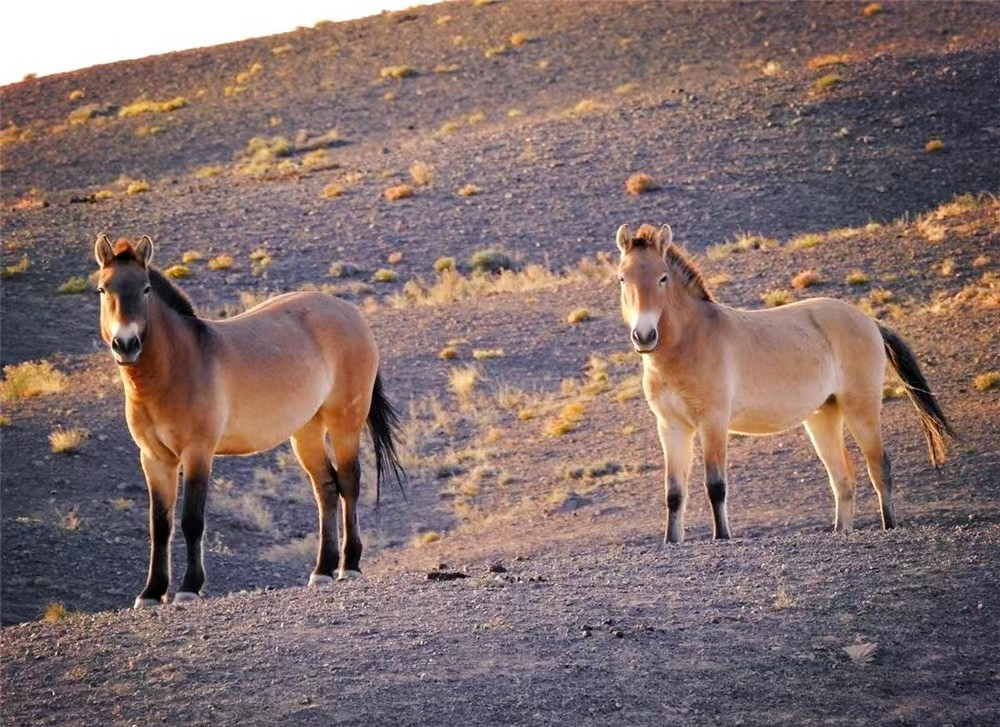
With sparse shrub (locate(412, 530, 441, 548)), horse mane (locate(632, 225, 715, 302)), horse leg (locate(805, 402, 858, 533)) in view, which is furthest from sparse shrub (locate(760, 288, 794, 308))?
horse mane (locate(632, 225, 715, 302))

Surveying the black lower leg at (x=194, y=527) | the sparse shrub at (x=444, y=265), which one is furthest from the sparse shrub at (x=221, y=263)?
the black lower leg at (x=194, y=527)

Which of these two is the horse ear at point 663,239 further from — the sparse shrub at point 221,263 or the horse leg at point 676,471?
A: the sparse shrub at point 221,263

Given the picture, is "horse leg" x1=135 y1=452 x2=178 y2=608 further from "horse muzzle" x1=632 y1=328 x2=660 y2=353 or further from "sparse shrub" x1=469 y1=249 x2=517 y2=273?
"sparse shrub" x1=469 y1=249 x2=517 y2=273

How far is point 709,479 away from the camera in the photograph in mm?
11562

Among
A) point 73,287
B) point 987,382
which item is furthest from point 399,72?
point 987,382

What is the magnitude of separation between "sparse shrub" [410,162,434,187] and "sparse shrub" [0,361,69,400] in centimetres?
1412

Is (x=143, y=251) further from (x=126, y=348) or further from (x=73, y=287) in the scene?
(x=73, y=287)

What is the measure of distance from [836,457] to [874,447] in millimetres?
436

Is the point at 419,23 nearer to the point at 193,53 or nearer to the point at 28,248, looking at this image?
the point at 193,53

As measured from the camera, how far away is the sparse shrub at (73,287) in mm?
30734

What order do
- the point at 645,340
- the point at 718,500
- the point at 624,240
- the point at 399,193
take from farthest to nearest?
the point at 399,193, the point at 624,240, the point at 718,500, the point at 645,340

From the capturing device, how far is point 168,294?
36.7ft

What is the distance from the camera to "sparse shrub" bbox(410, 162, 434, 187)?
121 feet

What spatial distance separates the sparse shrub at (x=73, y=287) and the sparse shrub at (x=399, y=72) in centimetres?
2121
